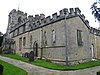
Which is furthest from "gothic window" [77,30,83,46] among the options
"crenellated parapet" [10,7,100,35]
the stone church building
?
"crenellated parapet" [10,7,100,35]

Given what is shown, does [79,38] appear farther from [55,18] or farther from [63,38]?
[55,18]

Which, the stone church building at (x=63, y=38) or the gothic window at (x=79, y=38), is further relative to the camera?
the gothic window at (x=79, y=38)

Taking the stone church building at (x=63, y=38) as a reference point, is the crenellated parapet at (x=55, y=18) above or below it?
above

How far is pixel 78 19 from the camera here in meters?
19.5

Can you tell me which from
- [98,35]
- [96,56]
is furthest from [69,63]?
[98,35]

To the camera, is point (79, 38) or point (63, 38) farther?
point (79, 38)

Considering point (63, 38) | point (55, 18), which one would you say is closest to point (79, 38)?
point (63, 38)

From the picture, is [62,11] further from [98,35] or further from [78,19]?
[98,35]

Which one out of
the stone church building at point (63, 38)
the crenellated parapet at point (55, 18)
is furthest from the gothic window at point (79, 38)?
the crenellated parapet at point (55, 18)

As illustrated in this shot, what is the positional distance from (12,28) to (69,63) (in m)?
26.9

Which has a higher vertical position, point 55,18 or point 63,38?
point 55,18

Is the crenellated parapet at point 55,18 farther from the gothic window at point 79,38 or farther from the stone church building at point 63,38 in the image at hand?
the gothic window at point 79,38

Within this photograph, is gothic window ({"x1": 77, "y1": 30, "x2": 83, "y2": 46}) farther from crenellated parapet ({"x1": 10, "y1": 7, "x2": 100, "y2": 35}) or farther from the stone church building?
crenellated parapet ({"x1": 10, "y1": 7, "x2": 100, "y2": 35})

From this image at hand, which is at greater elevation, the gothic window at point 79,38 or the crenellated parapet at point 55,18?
the crenellated parapet at point 55,18
